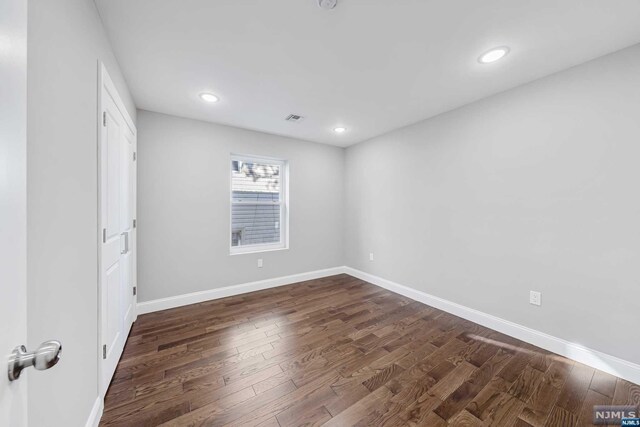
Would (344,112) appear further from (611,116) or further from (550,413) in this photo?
(550,413)

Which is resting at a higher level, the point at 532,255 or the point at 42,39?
the point at 42,39

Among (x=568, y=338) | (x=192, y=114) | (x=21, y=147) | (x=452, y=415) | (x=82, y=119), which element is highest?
(x=192, y=114)

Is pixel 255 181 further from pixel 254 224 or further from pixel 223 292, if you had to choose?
pixel 223 292

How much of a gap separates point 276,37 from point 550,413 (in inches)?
120

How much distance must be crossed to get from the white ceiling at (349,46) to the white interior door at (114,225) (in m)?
0.48

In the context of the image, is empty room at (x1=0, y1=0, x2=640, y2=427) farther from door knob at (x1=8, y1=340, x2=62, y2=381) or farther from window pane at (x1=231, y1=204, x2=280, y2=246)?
window pane at (x1=231, y1=204, x2=280, y2=246)

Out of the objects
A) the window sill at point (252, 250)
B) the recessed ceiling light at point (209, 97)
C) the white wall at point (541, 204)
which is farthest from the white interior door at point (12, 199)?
the white wall at point (541, 204)

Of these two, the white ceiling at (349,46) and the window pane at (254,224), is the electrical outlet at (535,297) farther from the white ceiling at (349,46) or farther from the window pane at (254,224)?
the window pane at (254,224)

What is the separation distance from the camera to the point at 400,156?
3.53m

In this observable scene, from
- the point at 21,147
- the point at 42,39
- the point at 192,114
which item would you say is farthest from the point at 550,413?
the point at 192,114

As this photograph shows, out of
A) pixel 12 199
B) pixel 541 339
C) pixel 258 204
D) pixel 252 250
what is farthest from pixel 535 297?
pixel 258 204

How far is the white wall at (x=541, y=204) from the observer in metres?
1.82

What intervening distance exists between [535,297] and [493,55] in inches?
84.3

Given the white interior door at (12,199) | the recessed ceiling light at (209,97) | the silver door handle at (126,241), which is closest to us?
the white interior door at (12,199)
